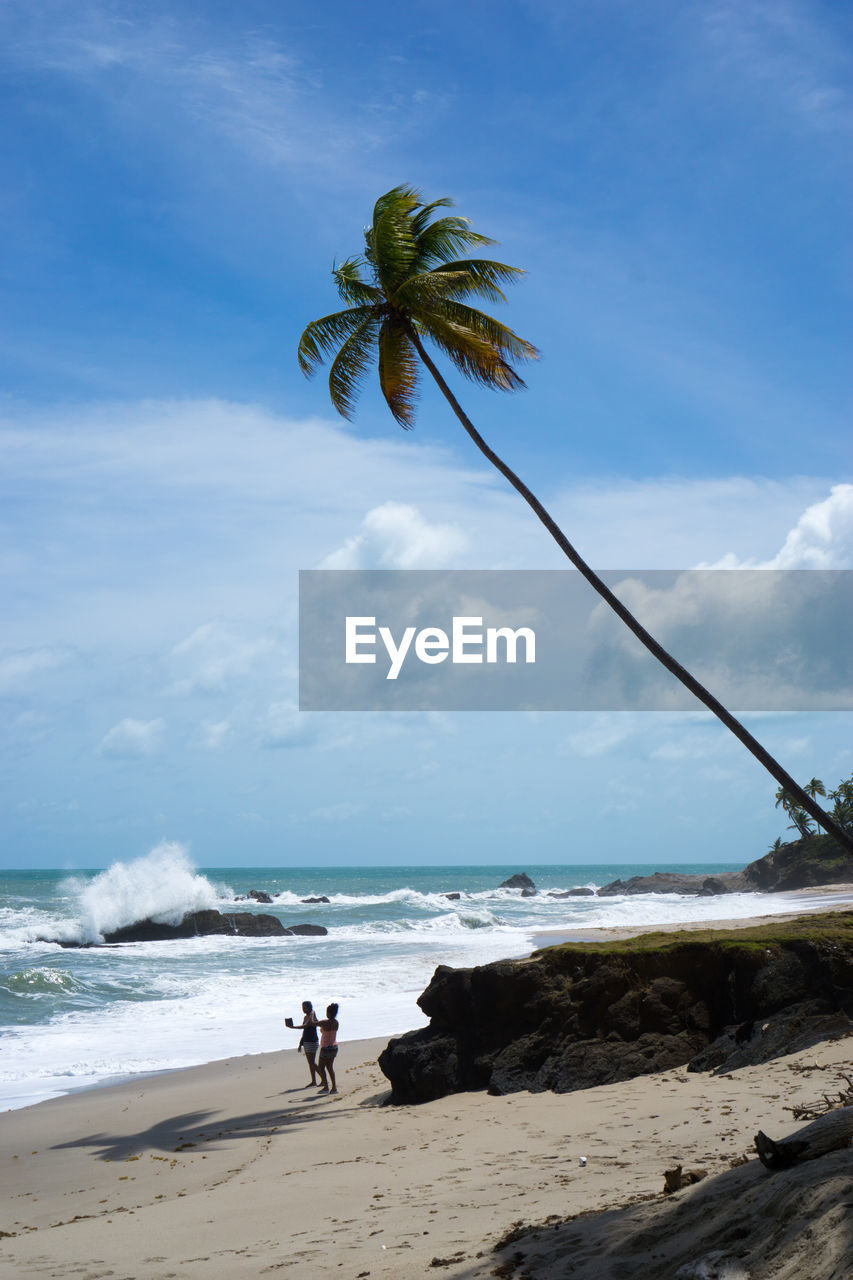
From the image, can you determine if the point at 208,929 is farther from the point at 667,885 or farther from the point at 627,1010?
the point at 667,885

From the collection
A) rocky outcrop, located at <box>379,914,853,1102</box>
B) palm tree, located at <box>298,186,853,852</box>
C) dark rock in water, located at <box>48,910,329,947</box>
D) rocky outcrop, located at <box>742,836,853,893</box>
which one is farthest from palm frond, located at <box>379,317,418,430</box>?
rocky outcrop, located at <box>742,836,853,893</box>

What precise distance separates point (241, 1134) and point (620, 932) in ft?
79.3

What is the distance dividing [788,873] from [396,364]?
65781 mm

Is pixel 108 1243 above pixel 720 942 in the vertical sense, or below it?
below

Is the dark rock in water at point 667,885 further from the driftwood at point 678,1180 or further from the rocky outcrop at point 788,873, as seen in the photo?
the driftwood at point 678,1180

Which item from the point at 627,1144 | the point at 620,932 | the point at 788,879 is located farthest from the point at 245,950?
the point at 788,879

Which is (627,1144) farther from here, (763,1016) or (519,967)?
(519,967)

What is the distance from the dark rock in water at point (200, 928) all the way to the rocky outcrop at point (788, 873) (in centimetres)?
3700

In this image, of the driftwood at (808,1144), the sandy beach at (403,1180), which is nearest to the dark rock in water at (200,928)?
the sandy beach at (403,1180)

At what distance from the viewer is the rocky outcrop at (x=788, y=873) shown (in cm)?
6569

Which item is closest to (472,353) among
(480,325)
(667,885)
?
(480,325)

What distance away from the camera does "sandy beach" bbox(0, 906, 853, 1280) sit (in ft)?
16.5

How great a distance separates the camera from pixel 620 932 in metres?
33.2

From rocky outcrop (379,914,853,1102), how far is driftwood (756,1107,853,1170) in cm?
494
